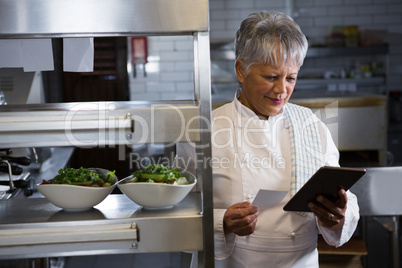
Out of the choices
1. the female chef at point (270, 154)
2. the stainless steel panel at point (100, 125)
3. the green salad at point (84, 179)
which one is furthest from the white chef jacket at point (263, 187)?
the stainless steel panel at point (100, 125)

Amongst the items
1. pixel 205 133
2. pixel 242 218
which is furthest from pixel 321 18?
pixel 205 133

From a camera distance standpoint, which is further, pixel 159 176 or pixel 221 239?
pixel 221 239

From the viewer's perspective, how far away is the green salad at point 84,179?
150 cm

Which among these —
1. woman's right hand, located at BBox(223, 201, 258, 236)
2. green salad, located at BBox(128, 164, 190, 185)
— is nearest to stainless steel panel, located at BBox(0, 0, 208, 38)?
green salad, located at BBox(128, 164, 190, 185)

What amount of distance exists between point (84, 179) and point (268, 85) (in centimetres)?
75

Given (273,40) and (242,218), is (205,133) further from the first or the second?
(273,40)

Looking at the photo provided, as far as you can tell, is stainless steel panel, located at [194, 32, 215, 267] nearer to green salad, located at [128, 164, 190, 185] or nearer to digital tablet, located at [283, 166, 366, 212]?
green salad, located at [128, 164, 190, 185]

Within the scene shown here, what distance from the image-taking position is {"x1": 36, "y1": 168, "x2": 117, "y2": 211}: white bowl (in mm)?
1457

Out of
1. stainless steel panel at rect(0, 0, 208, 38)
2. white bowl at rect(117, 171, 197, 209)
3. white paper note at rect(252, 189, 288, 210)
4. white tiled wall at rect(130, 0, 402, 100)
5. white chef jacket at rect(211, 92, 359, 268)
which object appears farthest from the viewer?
white tiled wall at rect(130, 0, 402, 100)

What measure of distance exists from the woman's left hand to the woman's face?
1.31ft

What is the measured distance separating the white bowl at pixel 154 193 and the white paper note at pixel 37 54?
481 millimetres

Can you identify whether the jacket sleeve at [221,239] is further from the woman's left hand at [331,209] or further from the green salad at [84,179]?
the green salad at [84,179]

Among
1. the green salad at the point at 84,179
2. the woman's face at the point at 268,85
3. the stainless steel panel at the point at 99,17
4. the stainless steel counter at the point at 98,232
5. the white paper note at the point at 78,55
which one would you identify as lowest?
the stainless steel counter at the point at 98,232

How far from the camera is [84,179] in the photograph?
4.95ft
